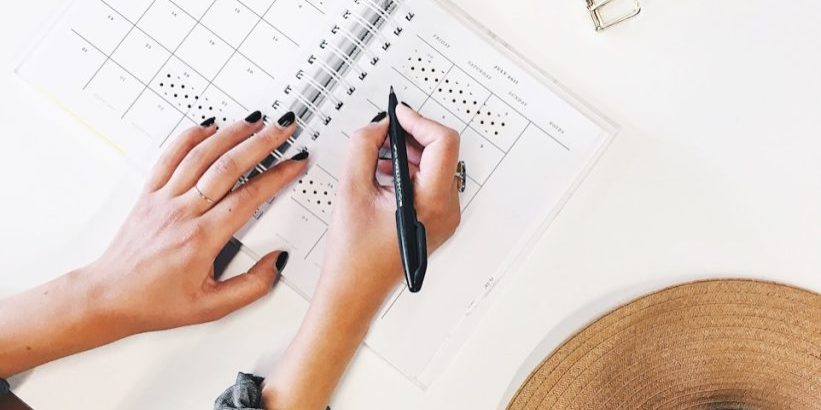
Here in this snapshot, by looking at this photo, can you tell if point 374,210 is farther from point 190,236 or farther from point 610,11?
point 610,11

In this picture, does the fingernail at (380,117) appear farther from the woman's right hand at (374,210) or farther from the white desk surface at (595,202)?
the white desk surface at (595,202)

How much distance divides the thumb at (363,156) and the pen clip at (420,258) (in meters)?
0.07

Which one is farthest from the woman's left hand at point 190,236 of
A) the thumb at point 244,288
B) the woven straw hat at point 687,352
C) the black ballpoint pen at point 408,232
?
the woven straw hat at point 687,352

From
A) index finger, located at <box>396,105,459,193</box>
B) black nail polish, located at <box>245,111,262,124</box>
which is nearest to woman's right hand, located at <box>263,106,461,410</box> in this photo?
index finger, located at <box>396,105,459,193</box>

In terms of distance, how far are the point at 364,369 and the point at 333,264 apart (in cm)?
11

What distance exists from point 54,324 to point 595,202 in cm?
52

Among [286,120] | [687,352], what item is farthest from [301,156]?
[687,352]

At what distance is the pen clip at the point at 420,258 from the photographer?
0.68 metres

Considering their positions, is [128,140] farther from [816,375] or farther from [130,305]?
[816,375]

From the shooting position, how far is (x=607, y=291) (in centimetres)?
75

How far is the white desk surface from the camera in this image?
0.75 metres

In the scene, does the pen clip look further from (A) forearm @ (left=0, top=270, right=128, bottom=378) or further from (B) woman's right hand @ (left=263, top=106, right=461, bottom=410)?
(A) forearm @ (left=0, top=270, right=128, bottom=378)

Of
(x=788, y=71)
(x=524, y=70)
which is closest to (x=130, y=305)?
(x=524, y=70)

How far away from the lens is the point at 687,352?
75 cm
